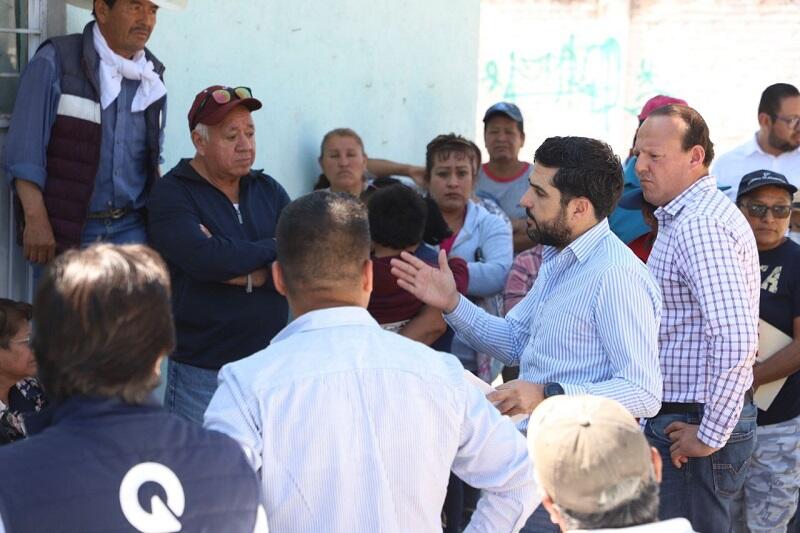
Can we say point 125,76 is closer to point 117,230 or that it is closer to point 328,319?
point 117,230

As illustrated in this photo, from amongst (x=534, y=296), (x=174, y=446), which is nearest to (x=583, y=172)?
(x=534, y=296)

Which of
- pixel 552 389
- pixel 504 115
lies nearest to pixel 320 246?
pixel 552 389

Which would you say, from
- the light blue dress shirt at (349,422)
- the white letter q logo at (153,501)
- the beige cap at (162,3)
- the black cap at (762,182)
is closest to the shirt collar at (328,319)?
the light blue dress shirt at (349,422)

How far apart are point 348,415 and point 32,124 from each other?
2513 millimetres

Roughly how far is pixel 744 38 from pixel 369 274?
48.5 ft

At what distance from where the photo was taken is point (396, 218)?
5.01 meters

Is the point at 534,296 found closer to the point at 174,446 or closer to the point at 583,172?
the point at 583,172

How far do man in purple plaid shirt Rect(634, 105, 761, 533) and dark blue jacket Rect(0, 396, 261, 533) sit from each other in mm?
2268

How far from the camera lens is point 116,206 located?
482cm

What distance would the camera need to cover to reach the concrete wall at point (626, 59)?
16.2m

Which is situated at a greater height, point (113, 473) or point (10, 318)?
point (113, 473)

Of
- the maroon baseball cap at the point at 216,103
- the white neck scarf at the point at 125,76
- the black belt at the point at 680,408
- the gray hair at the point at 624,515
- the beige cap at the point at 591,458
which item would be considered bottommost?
the black belt at the point at 680,408

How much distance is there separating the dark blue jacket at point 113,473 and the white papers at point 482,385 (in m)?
0.80

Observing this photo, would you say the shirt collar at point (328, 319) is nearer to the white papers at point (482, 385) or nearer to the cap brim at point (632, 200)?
the white papers at point (482, 385)
